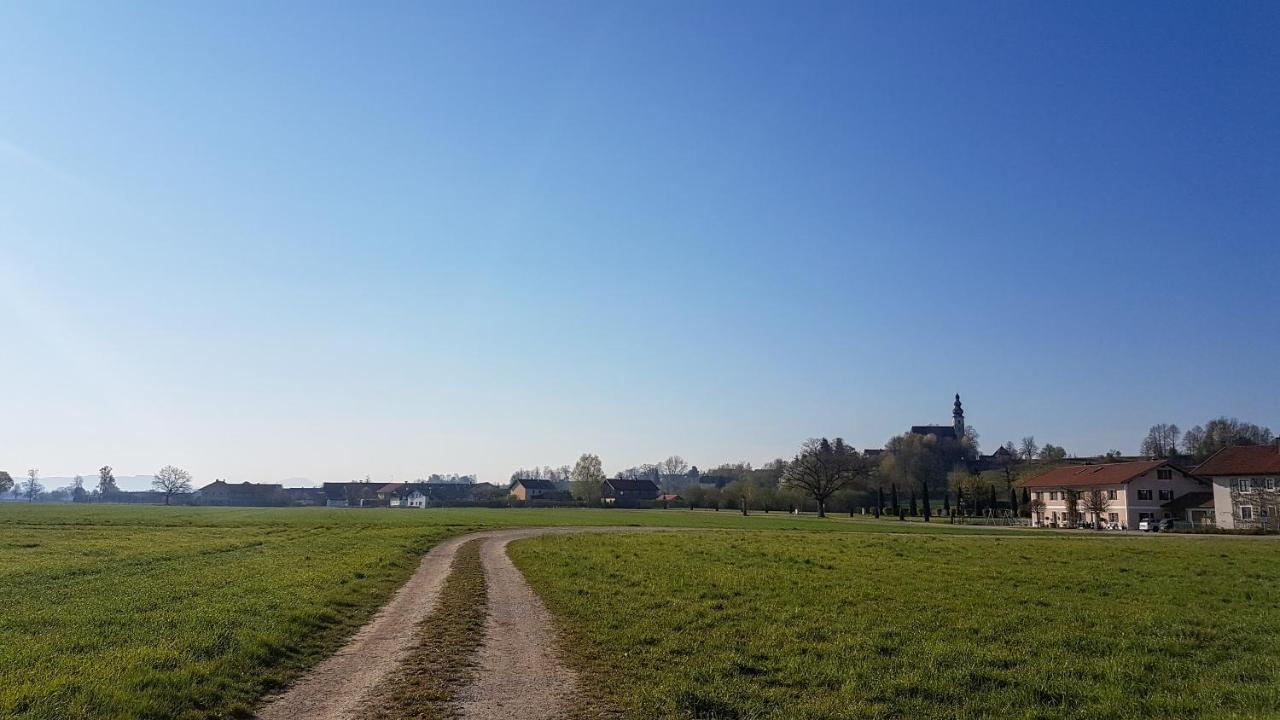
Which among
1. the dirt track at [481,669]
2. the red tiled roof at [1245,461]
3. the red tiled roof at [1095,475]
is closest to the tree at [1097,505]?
the red tiled roof at [1095,475]

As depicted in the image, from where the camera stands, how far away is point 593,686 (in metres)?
12.8

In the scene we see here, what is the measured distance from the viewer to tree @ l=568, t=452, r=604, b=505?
182 meters

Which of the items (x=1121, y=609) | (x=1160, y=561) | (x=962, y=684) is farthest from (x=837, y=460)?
(x=962, y=684)

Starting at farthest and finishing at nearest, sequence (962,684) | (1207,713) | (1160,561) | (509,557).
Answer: (509,557) < (1160,561) < (962,684) < (1207,713)

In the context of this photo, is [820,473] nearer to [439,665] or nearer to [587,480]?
[587,480]

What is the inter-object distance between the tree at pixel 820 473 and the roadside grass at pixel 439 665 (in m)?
100

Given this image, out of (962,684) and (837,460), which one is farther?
(837,460)

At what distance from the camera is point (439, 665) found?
1427 cm

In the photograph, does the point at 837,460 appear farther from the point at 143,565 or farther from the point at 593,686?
the point at 593,686

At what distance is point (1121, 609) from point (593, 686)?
49.3 feet

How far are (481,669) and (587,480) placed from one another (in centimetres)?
17498

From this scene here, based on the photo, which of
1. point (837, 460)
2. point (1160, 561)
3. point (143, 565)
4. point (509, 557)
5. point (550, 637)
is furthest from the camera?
point (837, 460)

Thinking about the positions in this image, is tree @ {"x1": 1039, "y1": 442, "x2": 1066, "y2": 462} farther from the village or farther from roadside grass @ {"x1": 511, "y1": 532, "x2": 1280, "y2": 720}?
roadside grass @ {"x1": 511, "y1": 532, "x2": 1280, "y2": 720}

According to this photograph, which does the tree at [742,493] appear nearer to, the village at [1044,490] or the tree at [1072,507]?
the village at [1044,490]
